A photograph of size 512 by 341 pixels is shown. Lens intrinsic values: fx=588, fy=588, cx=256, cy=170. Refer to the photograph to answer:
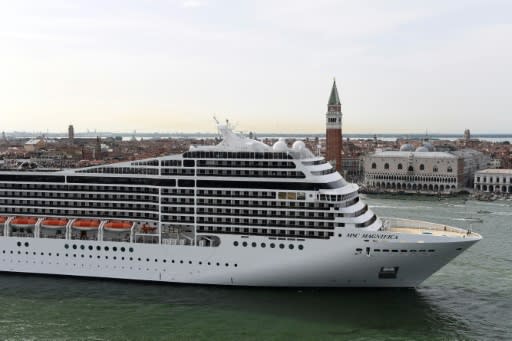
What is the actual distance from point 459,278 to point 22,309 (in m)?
16.1

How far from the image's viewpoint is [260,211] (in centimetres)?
2083

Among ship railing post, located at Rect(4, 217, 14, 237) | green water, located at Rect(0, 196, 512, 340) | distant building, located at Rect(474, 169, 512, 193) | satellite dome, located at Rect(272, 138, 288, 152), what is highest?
satellite dome, located at Rect(272, 138, 288, 152)

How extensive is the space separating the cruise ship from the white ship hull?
4cm

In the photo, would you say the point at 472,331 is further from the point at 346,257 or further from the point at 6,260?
the point at 6,260

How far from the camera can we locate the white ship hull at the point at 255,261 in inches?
789

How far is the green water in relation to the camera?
17750 millimetres

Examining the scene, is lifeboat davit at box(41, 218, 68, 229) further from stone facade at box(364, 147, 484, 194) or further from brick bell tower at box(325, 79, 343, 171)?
stone facade at box(364, 147, 484, 194)

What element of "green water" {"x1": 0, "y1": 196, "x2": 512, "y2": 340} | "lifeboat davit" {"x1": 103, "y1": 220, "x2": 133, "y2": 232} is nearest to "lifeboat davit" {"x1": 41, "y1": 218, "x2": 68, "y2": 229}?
"lifeboat davit" {"x1": 103, "y1": 220, "x2": 133, "y2": 232}

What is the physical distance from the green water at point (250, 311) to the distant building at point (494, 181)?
138 ft

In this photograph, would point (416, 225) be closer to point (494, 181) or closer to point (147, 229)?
point (147, 229)

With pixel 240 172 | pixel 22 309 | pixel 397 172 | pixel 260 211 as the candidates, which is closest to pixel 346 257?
pixel 260 211

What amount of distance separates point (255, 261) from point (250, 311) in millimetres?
1897

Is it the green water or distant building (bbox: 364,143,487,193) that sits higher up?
distant building (bbox: 364,143,487,193)

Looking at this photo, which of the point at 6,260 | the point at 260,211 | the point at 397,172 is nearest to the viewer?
the point at 260,211
